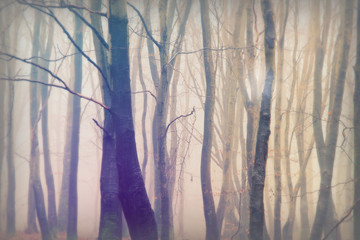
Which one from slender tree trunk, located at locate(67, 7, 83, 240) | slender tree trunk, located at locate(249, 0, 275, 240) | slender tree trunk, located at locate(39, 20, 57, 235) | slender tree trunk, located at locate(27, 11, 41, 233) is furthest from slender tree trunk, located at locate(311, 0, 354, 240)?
slender tree trunk, located at locate(27, 11, 41, 233)

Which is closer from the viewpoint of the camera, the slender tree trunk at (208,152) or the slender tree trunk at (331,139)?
the slender tree trunk at (208,152)

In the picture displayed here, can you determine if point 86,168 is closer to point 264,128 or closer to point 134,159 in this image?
point 134,159

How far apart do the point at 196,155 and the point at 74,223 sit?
6330 mm

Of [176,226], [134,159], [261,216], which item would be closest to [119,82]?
[134,159]

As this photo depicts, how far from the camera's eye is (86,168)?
12.2 meters

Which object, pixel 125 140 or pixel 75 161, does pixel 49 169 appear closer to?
pixel 75 161

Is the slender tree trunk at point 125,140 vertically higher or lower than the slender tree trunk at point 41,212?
higher

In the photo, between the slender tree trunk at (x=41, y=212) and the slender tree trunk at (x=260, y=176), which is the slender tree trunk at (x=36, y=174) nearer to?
the slender tree trunk at (x=41, y=212)

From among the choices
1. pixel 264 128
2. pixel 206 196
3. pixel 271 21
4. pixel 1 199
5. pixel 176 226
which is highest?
pixel 271 21

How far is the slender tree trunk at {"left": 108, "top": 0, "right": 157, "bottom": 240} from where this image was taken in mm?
2719

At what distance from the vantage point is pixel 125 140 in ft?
9.36

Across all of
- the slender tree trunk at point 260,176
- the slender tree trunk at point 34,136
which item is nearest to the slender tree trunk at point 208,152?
the slender tree trunk at point 260,176

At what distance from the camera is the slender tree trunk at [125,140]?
8.92 feet

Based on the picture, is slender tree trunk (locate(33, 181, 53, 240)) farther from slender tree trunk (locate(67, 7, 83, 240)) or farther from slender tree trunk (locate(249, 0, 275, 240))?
slender tree trunk (locate(249, 0, 275, 240))
